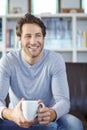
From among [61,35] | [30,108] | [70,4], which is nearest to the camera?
[30,108]

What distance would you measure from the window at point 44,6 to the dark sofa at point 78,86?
1354 mm

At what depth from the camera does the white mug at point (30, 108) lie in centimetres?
121

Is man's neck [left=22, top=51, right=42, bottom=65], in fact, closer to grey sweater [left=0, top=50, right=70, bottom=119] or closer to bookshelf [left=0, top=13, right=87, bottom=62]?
grey sweater [left=0, top=50, right=70, bottom=119]

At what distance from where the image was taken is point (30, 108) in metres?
1.22

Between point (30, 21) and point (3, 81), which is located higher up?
point (30, 21)

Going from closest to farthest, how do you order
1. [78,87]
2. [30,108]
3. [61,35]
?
[30,108]
[78,87]
[61,35]

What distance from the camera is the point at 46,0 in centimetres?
353

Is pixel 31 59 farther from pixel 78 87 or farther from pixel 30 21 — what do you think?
pixel 78 87

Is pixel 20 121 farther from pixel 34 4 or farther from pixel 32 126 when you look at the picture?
pixel 34 4

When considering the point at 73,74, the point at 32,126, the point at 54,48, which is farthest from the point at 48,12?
the point at 32,126

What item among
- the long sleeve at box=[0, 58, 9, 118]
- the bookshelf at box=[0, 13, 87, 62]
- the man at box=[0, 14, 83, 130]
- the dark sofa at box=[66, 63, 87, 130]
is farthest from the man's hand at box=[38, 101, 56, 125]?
the bookshelf at box=[0, 13, 87, 62]

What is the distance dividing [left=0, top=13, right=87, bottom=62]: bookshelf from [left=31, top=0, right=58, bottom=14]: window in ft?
0.62

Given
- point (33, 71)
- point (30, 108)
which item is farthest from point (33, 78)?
point (30, 108)

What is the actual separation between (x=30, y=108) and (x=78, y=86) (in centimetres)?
114
